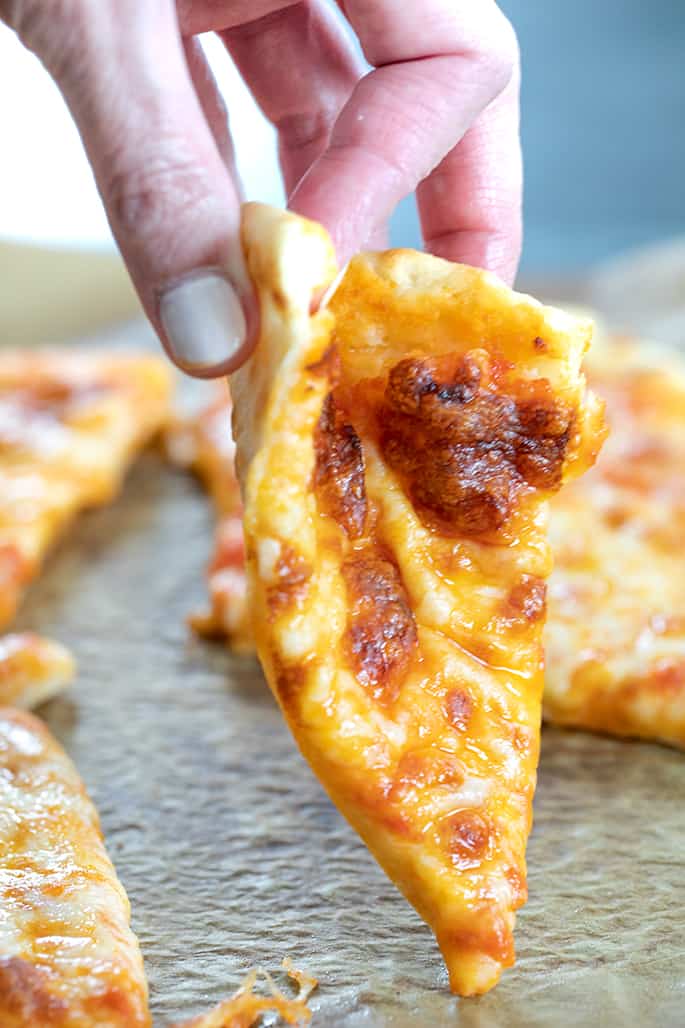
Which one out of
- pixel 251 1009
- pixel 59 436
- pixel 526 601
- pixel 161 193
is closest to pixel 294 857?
pixel 251 1009

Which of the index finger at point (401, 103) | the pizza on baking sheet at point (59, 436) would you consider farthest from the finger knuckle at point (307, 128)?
the pizza on baking sheet at point (59, 436)

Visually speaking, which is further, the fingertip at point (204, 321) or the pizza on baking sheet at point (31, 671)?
the pizza on baking sheet at point (31, 671)

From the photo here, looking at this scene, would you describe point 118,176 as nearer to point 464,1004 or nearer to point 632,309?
point 464,1004

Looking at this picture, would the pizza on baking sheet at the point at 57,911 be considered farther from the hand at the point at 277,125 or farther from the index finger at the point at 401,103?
the index finger at the point at 401,103

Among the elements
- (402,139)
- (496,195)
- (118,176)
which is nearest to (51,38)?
(118,176)

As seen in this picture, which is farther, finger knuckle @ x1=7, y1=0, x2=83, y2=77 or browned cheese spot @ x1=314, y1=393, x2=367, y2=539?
browned cheese spot @ x1=314, y1=393, x2=367, y2=539

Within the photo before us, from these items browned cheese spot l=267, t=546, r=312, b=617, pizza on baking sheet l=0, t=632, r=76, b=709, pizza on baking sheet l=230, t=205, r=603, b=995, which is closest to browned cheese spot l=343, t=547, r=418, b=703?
pizza on baking sheet l=230, t=205, r=603, b=995

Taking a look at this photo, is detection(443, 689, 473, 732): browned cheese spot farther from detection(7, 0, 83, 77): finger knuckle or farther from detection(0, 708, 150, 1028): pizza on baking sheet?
detection(7, 0, 83, 77): finger knuckle

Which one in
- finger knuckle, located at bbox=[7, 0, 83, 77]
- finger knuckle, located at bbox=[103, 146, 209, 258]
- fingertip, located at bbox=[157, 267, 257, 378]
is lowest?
fingertip, located at bbox=[157, 267, 257, 378]
